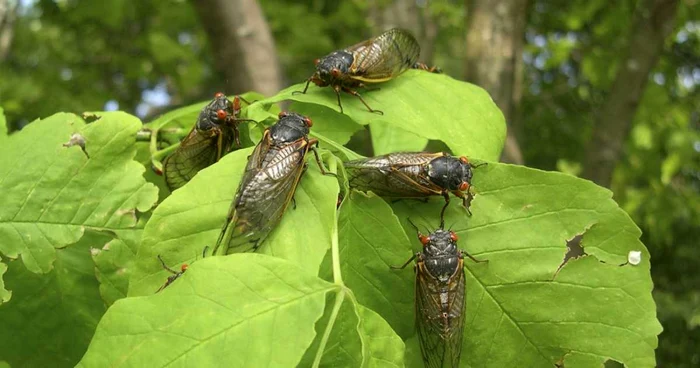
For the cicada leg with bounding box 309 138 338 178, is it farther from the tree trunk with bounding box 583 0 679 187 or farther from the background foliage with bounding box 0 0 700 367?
the tree trunk with bounding box 583 0 679 187

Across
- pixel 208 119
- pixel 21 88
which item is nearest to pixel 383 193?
pixel 208 119

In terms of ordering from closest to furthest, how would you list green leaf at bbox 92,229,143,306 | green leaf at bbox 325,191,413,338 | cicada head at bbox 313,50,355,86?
green leaf at bbox 325,191,413,338
green leaf at bbox 92,229,143,306
cicada head at bbox 313,50,355,86

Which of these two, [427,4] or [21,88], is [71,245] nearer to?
[21,88]

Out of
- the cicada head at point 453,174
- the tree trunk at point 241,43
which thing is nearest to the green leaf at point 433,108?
the cicada head at point 453,174

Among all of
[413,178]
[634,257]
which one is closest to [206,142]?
[413,178]

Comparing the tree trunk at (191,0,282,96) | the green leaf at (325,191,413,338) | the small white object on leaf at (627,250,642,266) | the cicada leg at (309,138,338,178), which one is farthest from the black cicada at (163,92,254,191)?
the tree trunk at (191,0,282,96)

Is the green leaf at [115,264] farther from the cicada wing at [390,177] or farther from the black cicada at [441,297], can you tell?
the black cicada at [441,297]

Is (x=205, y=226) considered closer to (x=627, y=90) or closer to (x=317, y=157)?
(x=317, y=157)
